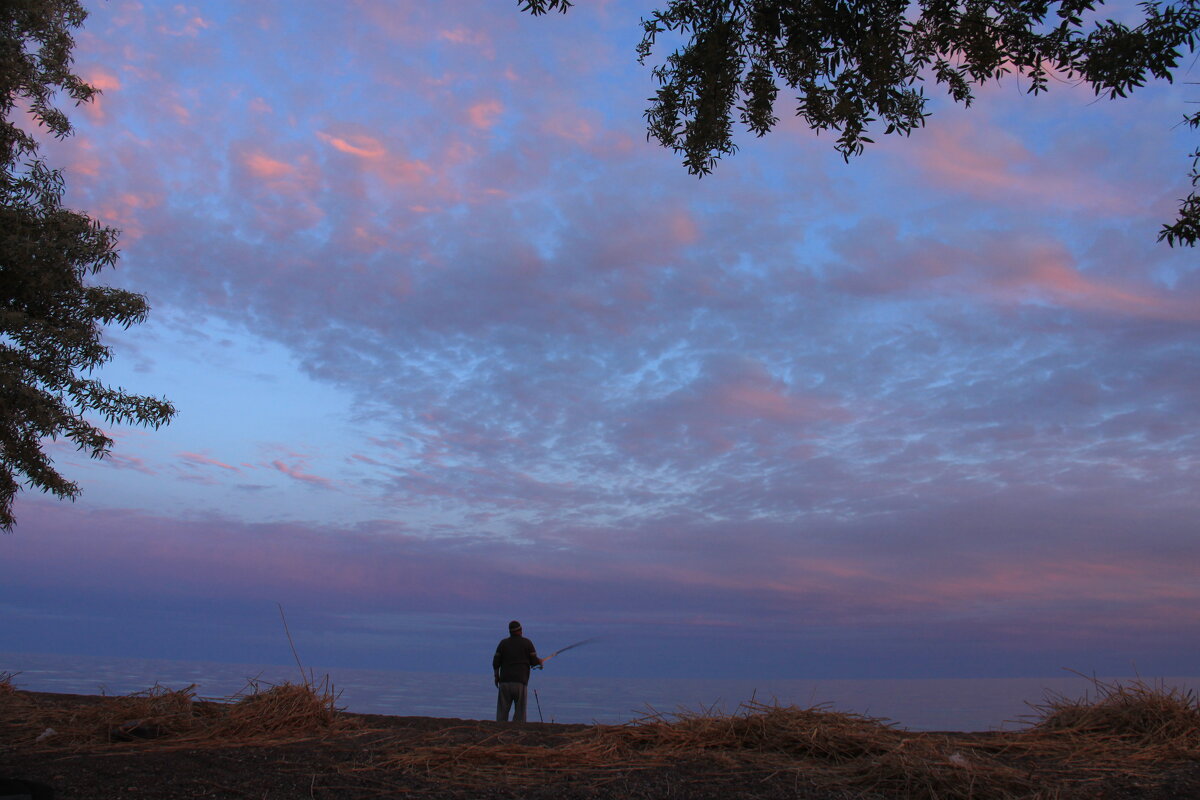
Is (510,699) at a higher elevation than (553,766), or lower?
lower

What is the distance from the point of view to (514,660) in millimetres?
14367

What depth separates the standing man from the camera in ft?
46.8

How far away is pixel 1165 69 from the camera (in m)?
5.95

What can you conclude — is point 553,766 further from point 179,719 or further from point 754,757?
point 179,719

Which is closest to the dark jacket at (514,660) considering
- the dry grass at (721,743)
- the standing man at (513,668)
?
the standing man at (513,668)

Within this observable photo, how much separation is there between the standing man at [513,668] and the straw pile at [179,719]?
5.81 m

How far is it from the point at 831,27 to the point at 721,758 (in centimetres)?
586

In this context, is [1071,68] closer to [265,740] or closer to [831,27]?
[831,27]

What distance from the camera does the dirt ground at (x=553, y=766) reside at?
17.8 ft

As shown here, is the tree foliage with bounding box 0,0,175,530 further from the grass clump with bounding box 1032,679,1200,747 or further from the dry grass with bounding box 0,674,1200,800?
the grass clump with bounding box 1032,679,1200,747

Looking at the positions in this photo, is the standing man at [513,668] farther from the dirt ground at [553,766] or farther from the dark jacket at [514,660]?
the dirt ground at [553,766]

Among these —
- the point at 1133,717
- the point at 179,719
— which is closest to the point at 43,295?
the point at 179,719

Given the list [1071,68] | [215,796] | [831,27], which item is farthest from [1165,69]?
[215,796]

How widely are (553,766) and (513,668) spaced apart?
26.9ft
